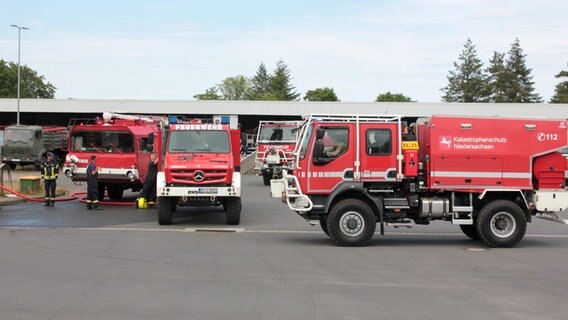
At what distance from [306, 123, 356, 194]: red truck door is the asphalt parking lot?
50.0 inches

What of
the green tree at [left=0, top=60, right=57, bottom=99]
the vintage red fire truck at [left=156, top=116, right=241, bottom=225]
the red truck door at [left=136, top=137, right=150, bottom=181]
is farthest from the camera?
the green tree at [left=0, top=60, right=57, bottom=99]

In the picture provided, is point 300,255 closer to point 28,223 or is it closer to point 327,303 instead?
point 327,303

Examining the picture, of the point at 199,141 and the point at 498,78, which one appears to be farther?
the point at 498,78

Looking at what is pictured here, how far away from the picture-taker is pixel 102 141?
20609mm

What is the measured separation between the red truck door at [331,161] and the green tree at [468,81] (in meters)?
98.8

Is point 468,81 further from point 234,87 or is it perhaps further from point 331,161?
point 331,161

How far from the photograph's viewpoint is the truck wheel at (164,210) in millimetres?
14891

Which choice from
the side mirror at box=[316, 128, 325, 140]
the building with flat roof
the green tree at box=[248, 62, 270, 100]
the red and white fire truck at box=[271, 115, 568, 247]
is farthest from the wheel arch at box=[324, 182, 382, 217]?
the green tree at box=[248, 62, 270, 100]

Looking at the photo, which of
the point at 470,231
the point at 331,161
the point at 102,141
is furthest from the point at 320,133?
the point at 102,141

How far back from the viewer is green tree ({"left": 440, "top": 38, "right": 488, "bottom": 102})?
346ft

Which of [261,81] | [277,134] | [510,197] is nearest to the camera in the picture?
[510,197]

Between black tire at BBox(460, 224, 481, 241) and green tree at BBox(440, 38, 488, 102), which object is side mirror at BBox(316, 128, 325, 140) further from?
green tree at BBox(440, 38, 488, 102)

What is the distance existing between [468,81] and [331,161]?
100m

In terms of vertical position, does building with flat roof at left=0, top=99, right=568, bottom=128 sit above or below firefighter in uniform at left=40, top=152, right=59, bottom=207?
above
